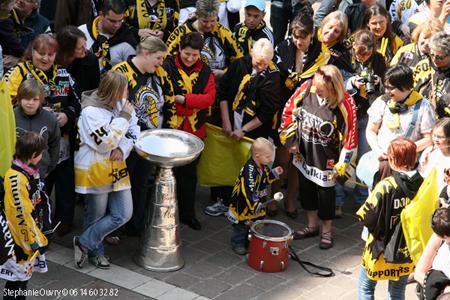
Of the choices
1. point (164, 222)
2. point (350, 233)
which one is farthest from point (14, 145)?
point (350, 233)

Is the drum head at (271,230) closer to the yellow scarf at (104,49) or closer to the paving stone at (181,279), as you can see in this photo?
the paving stone at (181,279)

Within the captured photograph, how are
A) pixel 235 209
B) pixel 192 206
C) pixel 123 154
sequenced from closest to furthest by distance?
pixel 123 154 < pixel 235 209 < pixel 192 206

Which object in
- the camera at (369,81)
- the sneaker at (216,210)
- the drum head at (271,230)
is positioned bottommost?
the sneaker at (216,210)

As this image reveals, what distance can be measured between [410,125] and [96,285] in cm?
307

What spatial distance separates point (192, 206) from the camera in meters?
9.07

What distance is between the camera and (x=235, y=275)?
319 inches

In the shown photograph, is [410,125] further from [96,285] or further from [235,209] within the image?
[96,285]

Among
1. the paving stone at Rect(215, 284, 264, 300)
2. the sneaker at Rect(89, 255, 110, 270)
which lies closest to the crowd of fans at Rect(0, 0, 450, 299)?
the sneaker at Rect(89, 255, 110, 270)

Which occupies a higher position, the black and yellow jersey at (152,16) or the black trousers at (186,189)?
the black and yellow jersey at (152,16)

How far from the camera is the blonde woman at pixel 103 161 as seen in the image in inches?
307

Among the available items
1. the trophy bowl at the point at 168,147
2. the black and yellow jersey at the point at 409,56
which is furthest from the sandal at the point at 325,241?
the black and yellow jersey at the point at 409,56

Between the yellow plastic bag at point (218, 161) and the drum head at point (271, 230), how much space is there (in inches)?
37.4

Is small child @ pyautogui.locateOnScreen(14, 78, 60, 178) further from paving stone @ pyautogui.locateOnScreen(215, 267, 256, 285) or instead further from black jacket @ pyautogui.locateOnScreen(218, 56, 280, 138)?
black jacket @ pyautogui.locateOnScreen(218, 56, 280, 138)

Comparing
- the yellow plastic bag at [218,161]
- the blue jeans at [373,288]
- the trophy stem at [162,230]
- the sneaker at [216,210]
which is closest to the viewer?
the blue jeans at [373,288]
